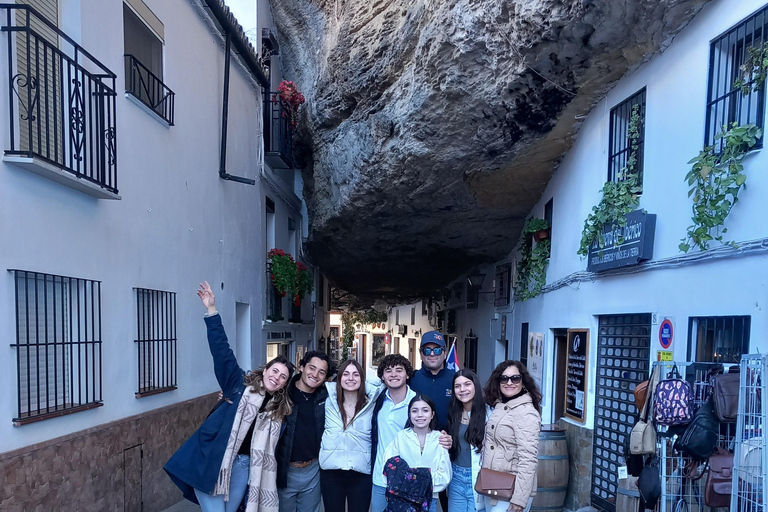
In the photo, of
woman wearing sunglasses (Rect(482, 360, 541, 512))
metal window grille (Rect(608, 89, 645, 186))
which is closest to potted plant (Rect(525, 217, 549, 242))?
metal window grille (Rect(608, 89, 645, 186))

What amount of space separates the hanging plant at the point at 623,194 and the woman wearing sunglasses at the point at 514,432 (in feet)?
6.49

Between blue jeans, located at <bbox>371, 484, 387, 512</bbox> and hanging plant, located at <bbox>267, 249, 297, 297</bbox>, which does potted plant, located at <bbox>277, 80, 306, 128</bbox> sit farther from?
blue jeans, located at <bbox>371, 484, 387, 512</bbox>

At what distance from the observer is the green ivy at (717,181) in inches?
144

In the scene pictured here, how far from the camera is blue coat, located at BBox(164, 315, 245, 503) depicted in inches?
151

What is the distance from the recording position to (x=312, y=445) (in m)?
4.03

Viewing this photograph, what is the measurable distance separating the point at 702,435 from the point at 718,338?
2.91 feet

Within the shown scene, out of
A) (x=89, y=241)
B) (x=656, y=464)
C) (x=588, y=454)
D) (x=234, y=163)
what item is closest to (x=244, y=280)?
(x=234, y=163)

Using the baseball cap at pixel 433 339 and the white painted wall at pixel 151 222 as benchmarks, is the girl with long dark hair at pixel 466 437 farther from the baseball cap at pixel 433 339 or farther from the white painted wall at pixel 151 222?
the white painted wall at pixel 151 222

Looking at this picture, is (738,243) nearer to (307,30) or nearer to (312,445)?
(312,445)

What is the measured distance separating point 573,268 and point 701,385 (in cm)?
310

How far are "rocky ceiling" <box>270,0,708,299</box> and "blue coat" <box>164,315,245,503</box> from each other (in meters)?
3.89

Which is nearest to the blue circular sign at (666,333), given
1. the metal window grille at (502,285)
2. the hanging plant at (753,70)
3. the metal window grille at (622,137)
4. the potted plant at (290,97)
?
the metal window grille at (622,137)

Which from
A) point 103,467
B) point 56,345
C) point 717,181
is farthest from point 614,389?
point 56,345

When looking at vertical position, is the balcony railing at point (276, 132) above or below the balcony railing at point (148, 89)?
above
